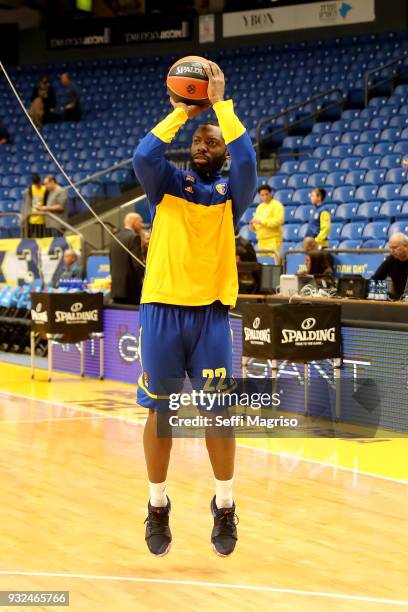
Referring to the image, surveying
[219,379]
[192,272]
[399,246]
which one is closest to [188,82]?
[192,272]

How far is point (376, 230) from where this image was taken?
13.7 m

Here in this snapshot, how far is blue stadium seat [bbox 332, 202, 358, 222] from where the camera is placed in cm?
1476

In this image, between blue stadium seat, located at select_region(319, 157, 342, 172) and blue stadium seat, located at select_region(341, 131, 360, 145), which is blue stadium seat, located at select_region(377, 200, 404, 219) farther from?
blue stadium seat, located at select_region(341, 131, 360, 145)

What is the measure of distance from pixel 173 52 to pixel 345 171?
8.89 meters

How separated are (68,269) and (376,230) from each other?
13.4 feet

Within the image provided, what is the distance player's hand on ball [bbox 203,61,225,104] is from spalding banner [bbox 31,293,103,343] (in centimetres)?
722

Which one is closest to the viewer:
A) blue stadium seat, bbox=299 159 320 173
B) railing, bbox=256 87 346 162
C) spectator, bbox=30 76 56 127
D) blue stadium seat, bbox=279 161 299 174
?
blue stadium seat, bbox=299 159 320 173

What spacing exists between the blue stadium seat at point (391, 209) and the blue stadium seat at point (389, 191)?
0.36 metres

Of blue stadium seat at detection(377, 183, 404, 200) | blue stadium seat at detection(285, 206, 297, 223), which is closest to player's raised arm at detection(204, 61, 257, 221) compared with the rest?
blue stadium seat at detection(377, 183, 404, 200)

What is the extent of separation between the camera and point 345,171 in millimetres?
16062

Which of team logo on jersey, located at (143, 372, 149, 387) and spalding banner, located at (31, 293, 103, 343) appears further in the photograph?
spalding banner, located at (31, 293, 103, 343)

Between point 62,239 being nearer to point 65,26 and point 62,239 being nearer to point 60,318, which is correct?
point 60,318

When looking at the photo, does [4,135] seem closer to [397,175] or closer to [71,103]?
[71,103]

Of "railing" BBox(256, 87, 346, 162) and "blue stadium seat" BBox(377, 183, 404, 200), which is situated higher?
"railing" BBox(256, 87, 346, 162)
